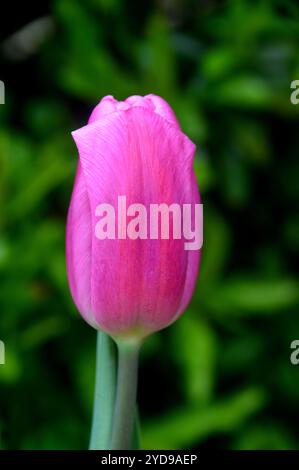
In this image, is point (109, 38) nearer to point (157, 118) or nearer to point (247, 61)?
point (247, 61)

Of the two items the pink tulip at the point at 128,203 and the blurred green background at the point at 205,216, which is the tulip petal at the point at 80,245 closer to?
the pink tulip at the point at 128,203

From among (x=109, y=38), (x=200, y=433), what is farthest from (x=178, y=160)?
(x=109, y=38)

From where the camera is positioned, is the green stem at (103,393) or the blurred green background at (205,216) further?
the blurred green background at (205,216)

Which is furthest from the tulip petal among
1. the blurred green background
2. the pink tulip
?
the blurred green background

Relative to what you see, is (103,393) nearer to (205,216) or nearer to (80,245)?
(80,245)

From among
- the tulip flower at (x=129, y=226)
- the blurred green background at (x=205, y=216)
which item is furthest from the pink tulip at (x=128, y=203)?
the blurred green background at (x=205, y=216)

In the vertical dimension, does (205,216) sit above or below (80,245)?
above

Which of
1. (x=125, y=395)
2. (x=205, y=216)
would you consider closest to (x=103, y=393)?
(x=125, y=395)

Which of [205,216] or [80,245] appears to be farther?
[205,216]

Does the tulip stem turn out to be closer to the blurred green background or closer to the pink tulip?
the pink tulip
